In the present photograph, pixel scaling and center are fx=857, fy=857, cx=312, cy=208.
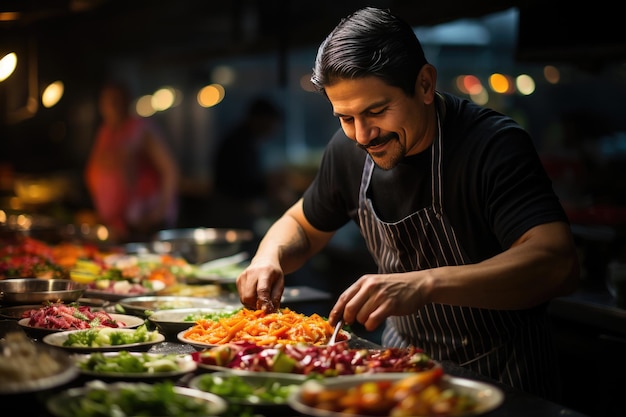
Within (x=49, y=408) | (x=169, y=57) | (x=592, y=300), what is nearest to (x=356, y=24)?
(x=49, y=408)

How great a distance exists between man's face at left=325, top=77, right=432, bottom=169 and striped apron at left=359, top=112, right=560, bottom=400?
198mm

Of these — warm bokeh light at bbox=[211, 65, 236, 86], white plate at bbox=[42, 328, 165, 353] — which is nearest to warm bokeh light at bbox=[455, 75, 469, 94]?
warm bokeh light at bbox=[211, 65, 236, 86]

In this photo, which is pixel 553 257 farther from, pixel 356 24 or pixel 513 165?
pixel 356 24

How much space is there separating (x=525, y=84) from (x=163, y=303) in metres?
10.5

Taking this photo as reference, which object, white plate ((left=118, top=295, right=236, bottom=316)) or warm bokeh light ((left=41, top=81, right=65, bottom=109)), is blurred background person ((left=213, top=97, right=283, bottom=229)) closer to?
warm bokeh light ((left=41, top=81, right=65, bottom=109))

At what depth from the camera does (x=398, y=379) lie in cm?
232

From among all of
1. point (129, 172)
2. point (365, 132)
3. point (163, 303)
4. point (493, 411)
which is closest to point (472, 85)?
point (129, 172)

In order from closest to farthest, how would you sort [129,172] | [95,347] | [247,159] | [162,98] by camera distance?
[95,347]
[129,172]
[247,159]
[162,98]

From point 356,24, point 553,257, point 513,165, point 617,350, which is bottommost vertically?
point 617,350

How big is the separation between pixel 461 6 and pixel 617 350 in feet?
7.30

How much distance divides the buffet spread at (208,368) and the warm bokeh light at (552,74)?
11.1 meters

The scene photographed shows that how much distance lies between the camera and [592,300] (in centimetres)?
524

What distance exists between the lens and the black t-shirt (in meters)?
3.02

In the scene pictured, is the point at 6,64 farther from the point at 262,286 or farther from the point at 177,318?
the point at 262,286
